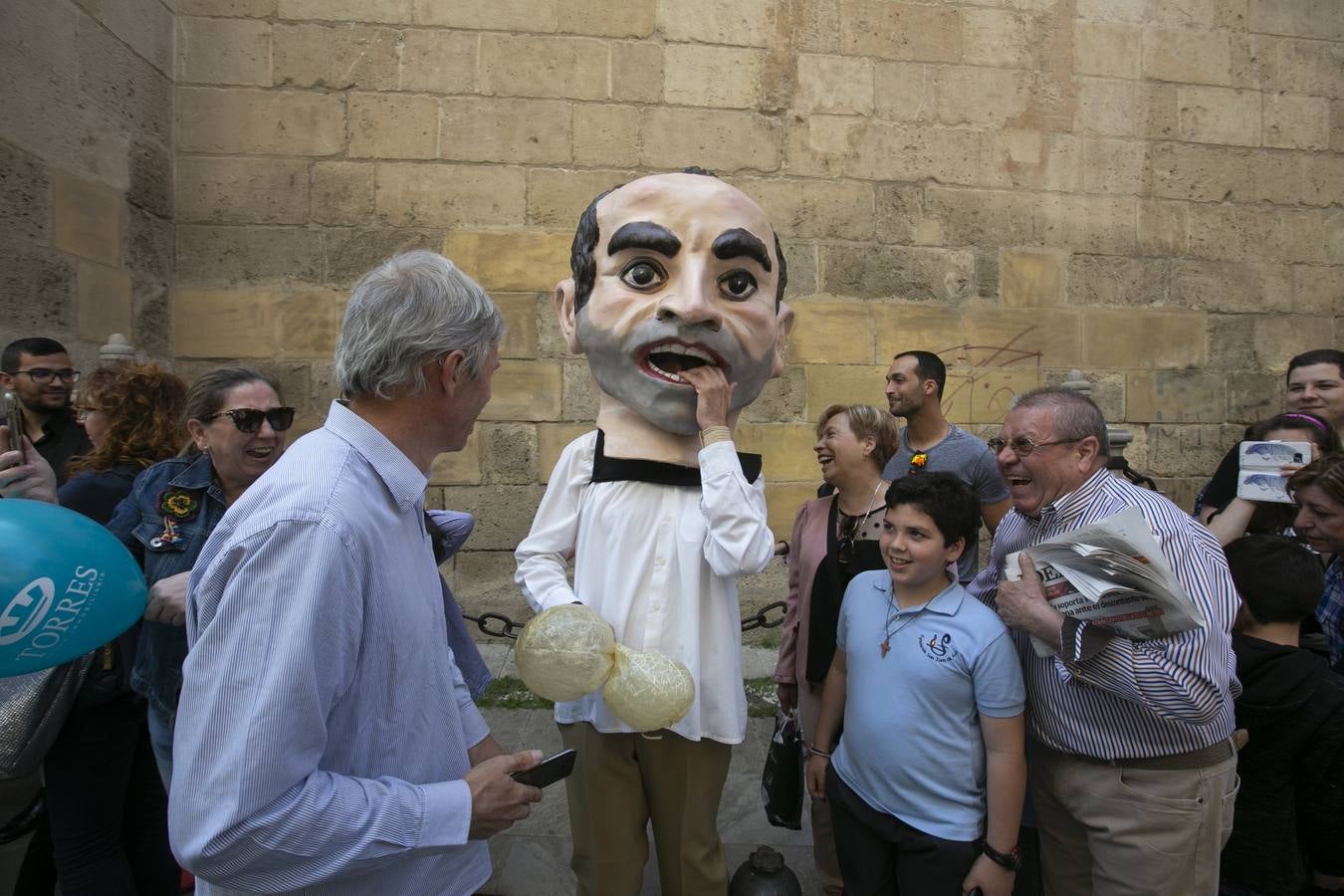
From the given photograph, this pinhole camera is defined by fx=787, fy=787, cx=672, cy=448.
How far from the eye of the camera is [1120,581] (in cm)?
175

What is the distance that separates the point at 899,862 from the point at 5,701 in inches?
90.7

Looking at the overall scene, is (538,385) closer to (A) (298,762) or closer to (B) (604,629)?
(B) (604,629)

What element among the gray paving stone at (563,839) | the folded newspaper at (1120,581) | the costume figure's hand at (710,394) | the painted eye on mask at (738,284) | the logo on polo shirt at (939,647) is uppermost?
the painted eye on mask at (738,284)

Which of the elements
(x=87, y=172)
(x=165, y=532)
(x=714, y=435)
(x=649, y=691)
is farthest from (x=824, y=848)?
(x=87, y=172)

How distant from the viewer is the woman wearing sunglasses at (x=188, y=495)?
6.68 ft

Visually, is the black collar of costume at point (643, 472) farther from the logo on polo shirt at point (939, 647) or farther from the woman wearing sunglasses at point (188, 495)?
the woman wearing sunglasses at point (188, 495)

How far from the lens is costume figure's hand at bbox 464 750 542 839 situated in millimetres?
1264

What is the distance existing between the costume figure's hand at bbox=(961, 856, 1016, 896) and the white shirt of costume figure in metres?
1.33

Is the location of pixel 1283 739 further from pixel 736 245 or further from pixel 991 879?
pixel 736 245

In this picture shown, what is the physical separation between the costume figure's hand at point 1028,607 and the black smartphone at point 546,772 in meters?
1.19

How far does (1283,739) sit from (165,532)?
3179 mm

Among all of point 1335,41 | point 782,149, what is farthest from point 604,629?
point 1335,41

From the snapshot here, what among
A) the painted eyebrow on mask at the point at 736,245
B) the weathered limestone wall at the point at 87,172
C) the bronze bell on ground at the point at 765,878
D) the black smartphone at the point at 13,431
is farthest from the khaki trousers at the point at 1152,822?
the weathered limestone wall at the point at 87,172

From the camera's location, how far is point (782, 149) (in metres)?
4.76
